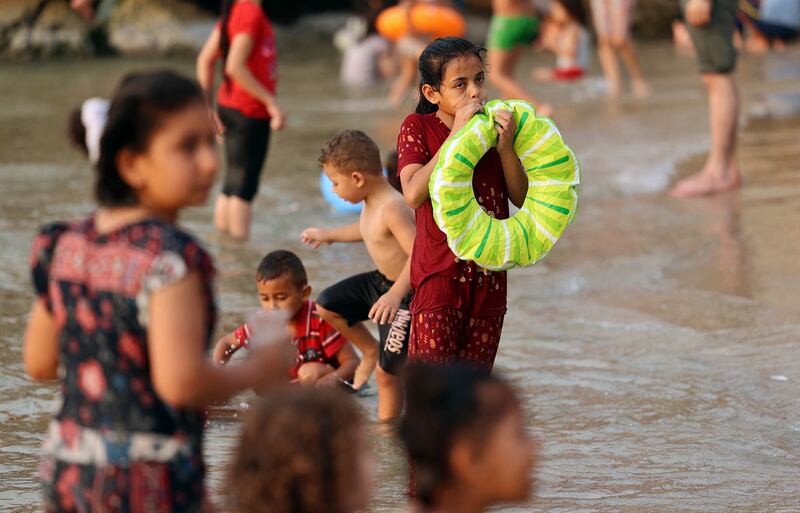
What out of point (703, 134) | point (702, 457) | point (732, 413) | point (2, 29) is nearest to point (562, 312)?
point (732, 413)

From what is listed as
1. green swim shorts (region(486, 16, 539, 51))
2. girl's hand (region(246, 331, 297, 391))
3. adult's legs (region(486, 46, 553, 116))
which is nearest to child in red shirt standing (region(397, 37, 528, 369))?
girl's hand (region(246, 331, 297, 391))

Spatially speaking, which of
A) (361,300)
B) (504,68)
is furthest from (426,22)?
(361,300)

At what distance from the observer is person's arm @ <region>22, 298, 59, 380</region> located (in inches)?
107

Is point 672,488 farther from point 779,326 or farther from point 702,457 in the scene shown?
point 779,326

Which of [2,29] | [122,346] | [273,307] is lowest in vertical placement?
[273,307]

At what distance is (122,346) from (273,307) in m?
2.97

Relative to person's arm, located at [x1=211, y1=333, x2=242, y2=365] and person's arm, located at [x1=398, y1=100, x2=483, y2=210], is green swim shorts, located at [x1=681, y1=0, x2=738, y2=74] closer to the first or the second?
person's arm, located at [x1=211, y1=333, x2=242, y2=365]

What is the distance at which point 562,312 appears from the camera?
6.70m

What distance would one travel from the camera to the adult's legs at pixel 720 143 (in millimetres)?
9039

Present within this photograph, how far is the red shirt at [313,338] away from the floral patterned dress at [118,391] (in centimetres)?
306

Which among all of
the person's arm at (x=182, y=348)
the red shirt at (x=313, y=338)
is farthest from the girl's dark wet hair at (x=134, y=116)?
the red shirt at (x=313, y=338)

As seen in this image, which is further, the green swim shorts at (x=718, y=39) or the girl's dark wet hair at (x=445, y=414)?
the green swim shorts at (x=718, y=39)

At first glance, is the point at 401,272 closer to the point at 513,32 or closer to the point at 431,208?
the point at 431,208

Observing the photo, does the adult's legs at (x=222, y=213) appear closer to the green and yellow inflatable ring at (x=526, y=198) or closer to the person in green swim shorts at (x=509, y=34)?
the person in green swim shorts at (x=509, y=34)
